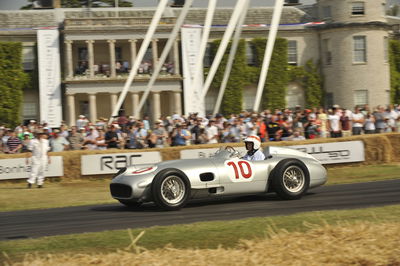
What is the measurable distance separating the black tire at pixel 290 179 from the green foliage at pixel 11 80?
114 feet

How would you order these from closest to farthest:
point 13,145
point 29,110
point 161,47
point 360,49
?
point 13,145 < point 29,110 < point 360,49 < point 161,47

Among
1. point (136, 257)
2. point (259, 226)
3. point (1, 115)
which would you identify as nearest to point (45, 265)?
point (136, 257)

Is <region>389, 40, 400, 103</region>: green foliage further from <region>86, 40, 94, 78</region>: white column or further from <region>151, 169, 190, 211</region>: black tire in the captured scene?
<region>151, 169, 190, 211</region>: black tire

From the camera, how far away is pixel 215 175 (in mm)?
12797

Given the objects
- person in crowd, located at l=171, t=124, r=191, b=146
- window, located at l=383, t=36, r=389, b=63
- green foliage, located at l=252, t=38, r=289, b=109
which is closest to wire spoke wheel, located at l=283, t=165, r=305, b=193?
person in crowd, located at l=171, t=124, r=191, b=146

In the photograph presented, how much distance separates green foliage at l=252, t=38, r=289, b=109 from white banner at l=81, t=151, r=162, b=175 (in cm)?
2885

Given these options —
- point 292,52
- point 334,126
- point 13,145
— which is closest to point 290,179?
point 13,145

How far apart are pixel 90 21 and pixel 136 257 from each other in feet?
140

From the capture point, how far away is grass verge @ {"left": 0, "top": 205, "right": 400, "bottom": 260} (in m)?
8.80

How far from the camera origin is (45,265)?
23.7 ft

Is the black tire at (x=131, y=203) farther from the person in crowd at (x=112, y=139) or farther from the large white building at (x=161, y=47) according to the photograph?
the large white building at (x=161, y=47)

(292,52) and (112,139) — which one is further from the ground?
(292,52)

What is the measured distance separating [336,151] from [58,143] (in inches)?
341

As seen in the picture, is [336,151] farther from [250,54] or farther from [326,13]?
[326,13]
